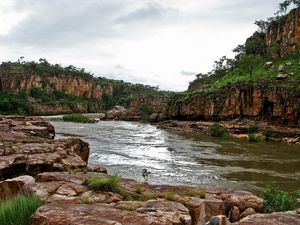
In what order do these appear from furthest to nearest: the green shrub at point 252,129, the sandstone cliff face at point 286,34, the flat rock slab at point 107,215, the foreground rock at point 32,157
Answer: the sandstone cliff face at point 286,34 < the green shrub at point 252,129 < the foreground rock at point 32,157 < the flat rock slab at point 107,215

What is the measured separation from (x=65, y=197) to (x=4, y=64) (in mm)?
157729

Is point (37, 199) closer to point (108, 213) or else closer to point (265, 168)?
point (108, 213)

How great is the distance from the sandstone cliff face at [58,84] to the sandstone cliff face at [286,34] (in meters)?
83.4

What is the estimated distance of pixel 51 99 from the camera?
140 m

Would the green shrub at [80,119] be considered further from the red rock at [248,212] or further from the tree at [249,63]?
the red rock at [248,212]

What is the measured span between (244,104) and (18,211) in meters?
55.5

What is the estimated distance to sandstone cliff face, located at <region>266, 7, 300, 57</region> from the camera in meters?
74.1

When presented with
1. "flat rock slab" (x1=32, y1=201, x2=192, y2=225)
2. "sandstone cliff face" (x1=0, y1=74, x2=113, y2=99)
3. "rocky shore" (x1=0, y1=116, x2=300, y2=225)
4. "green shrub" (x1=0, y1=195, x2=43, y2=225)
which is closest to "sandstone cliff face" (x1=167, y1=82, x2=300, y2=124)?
"rocky shore" (x1=0, y1=116, x2=300, y2=225)

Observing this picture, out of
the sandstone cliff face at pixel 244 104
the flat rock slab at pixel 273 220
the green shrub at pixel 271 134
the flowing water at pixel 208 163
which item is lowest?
the flowing water at pixel 208 163

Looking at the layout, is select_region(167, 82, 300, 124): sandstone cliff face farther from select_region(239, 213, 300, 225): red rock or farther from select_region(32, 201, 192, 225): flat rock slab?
select_region(32, 201, 192, 225): flat rock slab

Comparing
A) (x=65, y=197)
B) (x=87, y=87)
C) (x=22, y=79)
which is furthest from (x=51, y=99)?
(x=65, y=197)

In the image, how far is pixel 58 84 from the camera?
151125 mm

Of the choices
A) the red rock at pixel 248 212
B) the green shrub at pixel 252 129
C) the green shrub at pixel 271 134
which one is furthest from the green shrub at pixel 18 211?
the green shrub at pixel 252 129

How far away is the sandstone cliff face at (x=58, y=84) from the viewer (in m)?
137
